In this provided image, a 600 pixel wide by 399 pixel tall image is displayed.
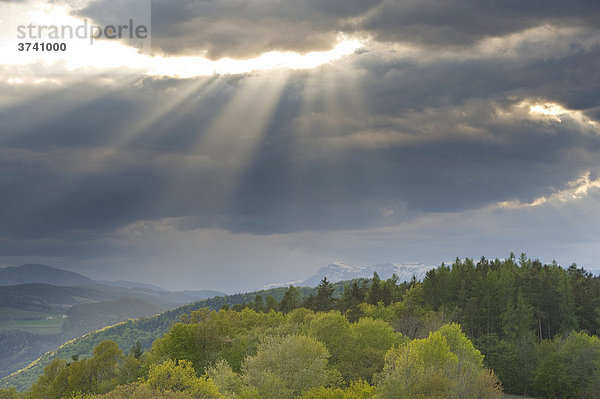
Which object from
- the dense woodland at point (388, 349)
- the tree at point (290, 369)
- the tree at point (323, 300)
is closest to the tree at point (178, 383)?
the dense woodland at point (388, 349)

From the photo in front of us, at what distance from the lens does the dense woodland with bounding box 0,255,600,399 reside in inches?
2879

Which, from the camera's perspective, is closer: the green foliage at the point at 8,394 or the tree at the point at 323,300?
the green foliage at the point at 8,394

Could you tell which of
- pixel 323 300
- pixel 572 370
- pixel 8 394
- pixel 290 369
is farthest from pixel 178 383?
pixel 8 394

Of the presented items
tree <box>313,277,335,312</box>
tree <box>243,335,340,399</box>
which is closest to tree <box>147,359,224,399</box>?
tree <box>243,335,340,399</box>

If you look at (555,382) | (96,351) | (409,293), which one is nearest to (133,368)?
(96,351)

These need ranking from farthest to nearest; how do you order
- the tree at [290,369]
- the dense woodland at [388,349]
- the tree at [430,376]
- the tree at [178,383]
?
the tree at [290,369], the dense woodland at [388,349], the tree at [430,376], the tree at [178,383]

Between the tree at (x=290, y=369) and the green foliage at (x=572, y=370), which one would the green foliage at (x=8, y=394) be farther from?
the green foliage at (x=572, y=370)

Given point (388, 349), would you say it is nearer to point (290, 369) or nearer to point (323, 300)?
point (290, 369)

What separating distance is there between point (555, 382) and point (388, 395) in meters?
88.7

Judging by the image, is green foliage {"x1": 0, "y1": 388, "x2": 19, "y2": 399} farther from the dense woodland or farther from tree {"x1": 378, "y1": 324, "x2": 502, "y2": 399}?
tree {"x1": 378, "y1": 324, "x2": 502, "y2": 399}

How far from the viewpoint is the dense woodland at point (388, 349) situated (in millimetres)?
73125

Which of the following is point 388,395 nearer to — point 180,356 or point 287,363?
point 287,363

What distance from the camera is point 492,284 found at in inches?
6496

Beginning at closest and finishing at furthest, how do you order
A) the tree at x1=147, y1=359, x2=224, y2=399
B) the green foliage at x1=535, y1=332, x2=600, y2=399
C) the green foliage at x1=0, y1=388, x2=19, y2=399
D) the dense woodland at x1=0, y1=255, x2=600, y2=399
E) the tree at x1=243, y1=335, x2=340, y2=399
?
the tree at x1=147, y1=359, x2=224, y2=399, the dense woodland at x1=0, y1=255, x2=600, y2=399, the tree at x1=243, y1=335, x2=340, y2=399, the green foliage at x1=535, y1=332, x2=600, y2=399, the green foliage at x1=0, y1=388, x2=19, y2=399
